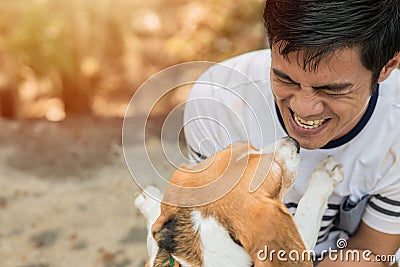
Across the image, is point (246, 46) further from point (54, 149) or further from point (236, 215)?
point (236, 215)

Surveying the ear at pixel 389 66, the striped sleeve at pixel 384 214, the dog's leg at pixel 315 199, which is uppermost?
the ear at pixel 389 66

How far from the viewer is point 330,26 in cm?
122

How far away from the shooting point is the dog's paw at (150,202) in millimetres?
1408

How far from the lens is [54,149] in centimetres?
347

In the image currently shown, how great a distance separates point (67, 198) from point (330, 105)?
1923 mm

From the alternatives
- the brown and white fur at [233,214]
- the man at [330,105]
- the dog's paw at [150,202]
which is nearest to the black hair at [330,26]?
the man at [330,105]

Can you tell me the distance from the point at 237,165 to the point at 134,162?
30 cm

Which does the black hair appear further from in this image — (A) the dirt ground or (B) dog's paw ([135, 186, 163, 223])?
(A) the dirt ground

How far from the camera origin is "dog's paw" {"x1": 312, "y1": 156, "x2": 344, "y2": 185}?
1.49m

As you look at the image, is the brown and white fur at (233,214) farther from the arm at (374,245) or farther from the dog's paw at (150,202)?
the arm at (374,245)

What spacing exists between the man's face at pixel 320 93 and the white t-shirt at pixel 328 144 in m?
0.07

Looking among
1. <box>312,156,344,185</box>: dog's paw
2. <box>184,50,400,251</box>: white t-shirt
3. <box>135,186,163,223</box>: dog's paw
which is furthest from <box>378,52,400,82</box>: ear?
<box>135,186,163,223</box>: dog's paw

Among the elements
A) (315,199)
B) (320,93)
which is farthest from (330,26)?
(315,199)

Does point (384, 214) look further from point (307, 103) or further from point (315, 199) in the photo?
point (307, 103)
